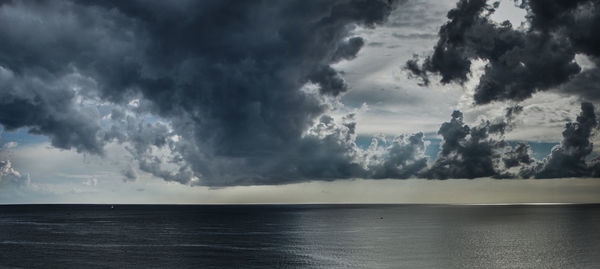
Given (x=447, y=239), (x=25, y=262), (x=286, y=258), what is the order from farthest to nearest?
(x=447, y=239)
(x=286, y=258)
(x=25, y=262)

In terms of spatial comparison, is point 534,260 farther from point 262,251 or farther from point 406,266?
point 262,251

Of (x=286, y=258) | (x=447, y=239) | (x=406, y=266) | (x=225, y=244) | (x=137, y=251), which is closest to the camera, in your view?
(x=406, y=266)

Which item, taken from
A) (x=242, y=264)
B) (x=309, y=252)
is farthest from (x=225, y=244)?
(x=242, y=264)

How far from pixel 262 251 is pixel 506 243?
64.8 m

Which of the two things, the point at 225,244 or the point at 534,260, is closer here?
the point at 534,260

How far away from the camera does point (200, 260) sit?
87.5 m

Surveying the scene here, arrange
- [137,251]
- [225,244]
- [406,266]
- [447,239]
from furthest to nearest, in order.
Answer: [447,239] < [225,244] < [137,251] < [406,266]

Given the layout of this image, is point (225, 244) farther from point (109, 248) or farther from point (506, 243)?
point (506, 243)

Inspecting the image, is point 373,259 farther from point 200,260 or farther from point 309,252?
point 200,260

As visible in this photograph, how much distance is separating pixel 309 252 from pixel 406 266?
88.2ft

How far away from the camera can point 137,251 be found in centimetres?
10006

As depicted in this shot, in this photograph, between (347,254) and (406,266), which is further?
(347,254)

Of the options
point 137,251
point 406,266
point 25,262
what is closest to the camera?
point 406,266

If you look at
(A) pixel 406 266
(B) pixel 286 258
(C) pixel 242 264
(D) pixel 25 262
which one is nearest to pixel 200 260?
(C) pixel 242 264
